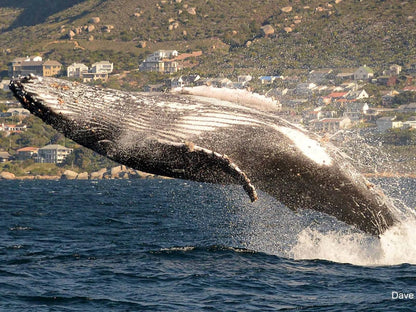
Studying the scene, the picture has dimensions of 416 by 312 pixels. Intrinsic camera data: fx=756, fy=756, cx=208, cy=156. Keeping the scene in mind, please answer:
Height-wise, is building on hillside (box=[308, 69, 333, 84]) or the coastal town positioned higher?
building on hillside (box=[308, 69, 333, 84])

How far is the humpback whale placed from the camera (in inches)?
508

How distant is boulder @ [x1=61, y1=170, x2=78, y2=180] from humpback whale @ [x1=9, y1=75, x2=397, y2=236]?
147937mm

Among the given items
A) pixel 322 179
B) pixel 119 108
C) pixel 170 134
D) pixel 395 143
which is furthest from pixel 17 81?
pixel 395 143

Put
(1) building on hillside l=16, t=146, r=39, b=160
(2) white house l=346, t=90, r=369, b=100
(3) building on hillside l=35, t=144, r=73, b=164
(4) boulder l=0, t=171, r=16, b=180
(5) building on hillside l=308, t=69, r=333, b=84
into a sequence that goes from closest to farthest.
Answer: (4) boulder l=0, t=171, r=16, b=180, (3) building on hillside l=35, t=144, r=73, b=164, (1) building on hillside l=16, t=146, r=39, b=160, (2) white house l=346, t=90, r=369, b=100, (5) building on hillside l=308, t=69, r=333, b=84

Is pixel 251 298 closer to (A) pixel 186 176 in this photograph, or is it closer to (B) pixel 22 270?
(A) pixel 186 176

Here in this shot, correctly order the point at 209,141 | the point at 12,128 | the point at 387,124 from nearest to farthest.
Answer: the point at 209,141
the point at 387,124
the point at 12,128

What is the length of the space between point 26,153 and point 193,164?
16533 centimetres

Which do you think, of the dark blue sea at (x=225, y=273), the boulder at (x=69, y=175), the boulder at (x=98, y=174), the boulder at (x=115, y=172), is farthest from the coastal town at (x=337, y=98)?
the dark blue sea at (x=225, y=273)

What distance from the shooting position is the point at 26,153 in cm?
17338

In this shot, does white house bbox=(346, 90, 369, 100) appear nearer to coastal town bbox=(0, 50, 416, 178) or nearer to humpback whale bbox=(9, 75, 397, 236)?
coastal town bbox=(0, 50, 416, 178)

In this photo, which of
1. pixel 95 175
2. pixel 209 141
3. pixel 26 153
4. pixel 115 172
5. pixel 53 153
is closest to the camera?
pixel 209 141

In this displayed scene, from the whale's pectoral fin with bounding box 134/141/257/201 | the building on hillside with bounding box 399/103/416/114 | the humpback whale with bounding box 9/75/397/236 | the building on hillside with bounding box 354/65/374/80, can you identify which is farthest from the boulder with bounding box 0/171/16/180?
the whale's pectoral fin with bounding box 134/141/257/201

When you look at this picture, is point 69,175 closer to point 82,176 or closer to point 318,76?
point 82,176

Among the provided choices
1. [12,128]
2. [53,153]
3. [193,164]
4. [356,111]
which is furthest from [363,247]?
[12,128]
